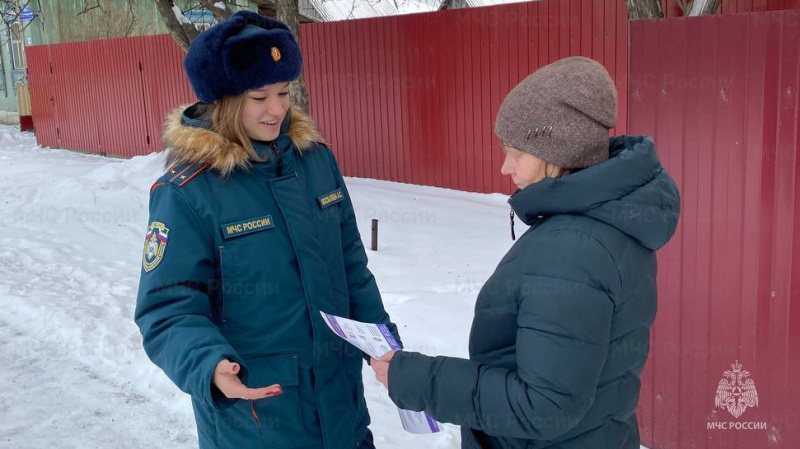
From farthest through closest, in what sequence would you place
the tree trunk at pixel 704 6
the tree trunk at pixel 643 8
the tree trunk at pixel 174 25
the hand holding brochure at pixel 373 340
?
the tree trunk at pixel 174 25, the tree trunk at pixel 643 8, the tree trunk at pixel 704 6, the hand holding brochure at pixel 373 340

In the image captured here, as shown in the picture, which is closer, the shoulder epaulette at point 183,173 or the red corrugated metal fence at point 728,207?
the shoulder epaulette at point 183,173

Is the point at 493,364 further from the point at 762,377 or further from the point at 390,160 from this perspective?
the point at 390,160

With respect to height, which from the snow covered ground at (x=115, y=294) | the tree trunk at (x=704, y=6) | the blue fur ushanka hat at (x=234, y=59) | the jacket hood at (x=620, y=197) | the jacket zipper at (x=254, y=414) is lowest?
the snow covered ground at (x=115, y=294)

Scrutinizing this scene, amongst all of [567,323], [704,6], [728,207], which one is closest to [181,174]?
[567,323]

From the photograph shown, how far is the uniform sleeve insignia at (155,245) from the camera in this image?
6.16 feet

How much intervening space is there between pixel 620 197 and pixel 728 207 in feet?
5.66

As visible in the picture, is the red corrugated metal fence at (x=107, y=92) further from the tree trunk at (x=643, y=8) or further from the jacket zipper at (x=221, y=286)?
the jacket zipper at (x=221, y=286)

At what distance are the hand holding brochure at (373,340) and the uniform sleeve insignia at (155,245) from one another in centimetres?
44

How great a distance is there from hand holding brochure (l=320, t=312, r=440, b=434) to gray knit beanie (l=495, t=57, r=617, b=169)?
0.56m

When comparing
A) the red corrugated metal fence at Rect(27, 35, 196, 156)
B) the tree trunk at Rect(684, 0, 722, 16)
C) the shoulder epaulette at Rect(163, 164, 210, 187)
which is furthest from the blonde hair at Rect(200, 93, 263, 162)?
the red corrugated metal fence at Rect(27, 35, 196, 156)

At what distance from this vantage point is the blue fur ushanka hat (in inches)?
77.8

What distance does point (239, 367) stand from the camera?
1.75 metres

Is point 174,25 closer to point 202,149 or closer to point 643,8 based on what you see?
point 643,8

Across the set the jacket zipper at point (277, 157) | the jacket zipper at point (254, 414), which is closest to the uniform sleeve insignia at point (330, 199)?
the jacket zipper at point (277, 157)
